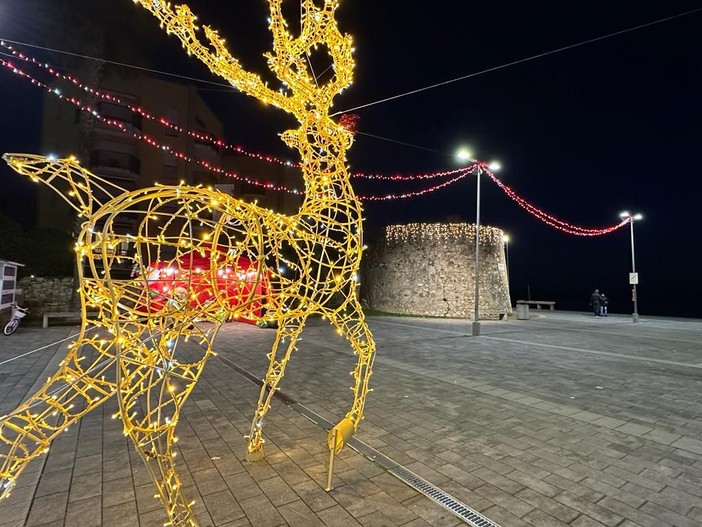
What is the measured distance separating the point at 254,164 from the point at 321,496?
112 feet

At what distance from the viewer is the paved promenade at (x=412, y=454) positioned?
2.95 meters

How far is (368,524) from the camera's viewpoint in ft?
9.17

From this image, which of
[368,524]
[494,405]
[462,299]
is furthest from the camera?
[462,299]

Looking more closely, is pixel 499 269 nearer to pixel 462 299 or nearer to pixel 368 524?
pixel 462 299

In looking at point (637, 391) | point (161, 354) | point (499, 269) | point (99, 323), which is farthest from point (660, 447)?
point (499, 269)

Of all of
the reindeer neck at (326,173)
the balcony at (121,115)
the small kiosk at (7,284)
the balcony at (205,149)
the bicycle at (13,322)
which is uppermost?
the balcony at (121,115)

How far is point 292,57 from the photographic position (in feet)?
11.2

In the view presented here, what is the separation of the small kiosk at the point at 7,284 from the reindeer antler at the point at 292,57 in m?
11.7

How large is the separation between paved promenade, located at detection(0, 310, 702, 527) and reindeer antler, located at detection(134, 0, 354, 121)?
3257 millimetres

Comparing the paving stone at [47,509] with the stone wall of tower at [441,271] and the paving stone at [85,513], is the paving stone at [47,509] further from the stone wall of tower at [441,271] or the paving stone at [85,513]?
the stone wall of tower at [441,271]

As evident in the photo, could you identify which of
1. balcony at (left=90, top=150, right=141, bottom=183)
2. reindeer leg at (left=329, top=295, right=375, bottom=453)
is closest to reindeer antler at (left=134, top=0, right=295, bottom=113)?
reindeer leg at (left=329, top=295, right=375, bottom=453)

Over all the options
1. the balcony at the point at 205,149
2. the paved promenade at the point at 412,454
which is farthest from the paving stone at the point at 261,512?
the balcony at the point at 205,149

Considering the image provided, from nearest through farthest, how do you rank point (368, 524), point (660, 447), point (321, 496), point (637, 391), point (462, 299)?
point (368, 524)
point (321, 496)
point (660, 447)
point (637, 391)
point (462, 299)

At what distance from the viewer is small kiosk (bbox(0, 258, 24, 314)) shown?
1112cm
